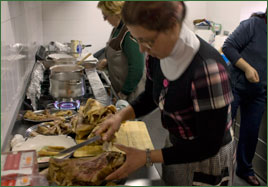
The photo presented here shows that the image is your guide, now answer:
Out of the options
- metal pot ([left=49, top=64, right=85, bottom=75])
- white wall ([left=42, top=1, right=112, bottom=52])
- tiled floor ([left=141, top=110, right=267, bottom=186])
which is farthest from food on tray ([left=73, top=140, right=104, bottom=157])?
white wall ([left=42, top=1, right=112, bottom=52])

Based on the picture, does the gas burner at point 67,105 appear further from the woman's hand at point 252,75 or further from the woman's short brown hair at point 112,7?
the woman's hand at point 252,75

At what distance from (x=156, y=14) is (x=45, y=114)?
35.3 inches

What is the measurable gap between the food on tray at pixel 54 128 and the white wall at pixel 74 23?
2625 mm

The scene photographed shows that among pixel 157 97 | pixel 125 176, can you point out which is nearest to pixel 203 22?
pixel 157 97

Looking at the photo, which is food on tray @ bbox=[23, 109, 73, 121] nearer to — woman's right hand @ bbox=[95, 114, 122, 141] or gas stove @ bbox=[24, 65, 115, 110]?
gas stove @ bbox=[24, 65, 115, 110]

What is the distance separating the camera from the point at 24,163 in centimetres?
92

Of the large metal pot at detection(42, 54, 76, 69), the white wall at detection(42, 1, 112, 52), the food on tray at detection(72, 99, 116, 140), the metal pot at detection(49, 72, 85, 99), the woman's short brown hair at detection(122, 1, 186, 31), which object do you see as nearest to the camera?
the woman's short brown hair at detection(122, 1, 186, 31)

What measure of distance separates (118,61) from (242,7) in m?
1.94

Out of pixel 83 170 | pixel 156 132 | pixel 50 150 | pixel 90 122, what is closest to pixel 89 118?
pixel 90 122

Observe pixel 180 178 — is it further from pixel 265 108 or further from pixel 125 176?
pixel 265 108

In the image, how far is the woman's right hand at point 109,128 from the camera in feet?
3.85

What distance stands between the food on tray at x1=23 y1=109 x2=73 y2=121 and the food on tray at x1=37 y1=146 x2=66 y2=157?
35 centimetres

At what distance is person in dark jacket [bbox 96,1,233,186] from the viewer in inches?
34.3

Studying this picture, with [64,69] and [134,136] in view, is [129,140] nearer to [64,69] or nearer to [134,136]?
[134,136]
